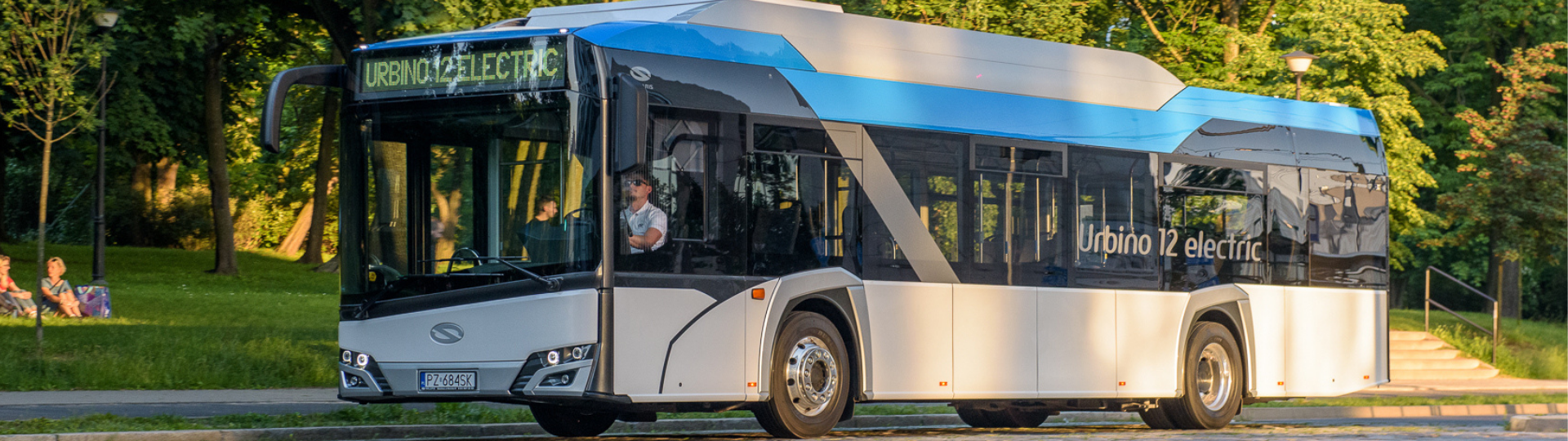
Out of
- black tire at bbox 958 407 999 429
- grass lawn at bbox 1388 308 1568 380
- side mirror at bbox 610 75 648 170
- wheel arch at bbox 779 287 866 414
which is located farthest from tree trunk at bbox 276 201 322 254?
side mirror at bbox 610 75 648 170

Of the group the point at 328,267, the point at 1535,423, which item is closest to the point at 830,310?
the point at 1535,423

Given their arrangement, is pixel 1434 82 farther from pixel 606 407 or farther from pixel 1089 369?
pixel 606 407

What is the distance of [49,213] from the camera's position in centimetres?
5038

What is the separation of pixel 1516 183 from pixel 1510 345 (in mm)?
3435

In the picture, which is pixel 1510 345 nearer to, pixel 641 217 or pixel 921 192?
pixel 921 192

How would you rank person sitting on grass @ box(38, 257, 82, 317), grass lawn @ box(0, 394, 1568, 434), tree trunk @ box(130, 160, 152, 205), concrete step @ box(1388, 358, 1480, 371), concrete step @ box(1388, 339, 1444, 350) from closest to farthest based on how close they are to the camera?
grass lawn @ box(0, 394, 1568, 434)
person sitting on grass @ box(38, 257, 82, 317)
concrete step @ box(1388, 358, 1480, 371)
concrete step @ box(1388, 339, 1444, 350)
tree trunk @ box(130, 160, 152, 205)

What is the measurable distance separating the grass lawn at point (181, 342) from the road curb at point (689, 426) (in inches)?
183

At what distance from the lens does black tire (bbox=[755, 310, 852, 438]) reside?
10.9 m

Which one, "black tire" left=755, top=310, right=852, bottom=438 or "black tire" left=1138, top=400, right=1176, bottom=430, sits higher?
"black tire" left=755, top=310, right=852, bottom=438

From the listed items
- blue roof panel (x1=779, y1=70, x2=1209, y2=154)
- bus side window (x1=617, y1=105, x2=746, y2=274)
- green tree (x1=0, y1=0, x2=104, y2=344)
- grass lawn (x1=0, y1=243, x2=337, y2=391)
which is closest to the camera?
bus side window (x1=617, y1=105, x2=746, y2=274)

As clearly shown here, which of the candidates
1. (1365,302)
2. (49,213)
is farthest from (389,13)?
(49,213)

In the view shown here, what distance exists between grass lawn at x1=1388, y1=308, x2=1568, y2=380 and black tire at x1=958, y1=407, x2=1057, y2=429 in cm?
1426

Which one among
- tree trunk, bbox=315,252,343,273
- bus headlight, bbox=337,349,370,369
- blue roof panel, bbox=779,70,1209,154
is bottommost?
tree trunk, bbox=315,252,343,273

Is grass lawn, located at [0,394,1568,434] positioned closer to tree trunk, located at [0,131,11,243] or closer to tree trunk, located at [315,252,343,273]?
tree trunk, located at [315,252,343,273]
